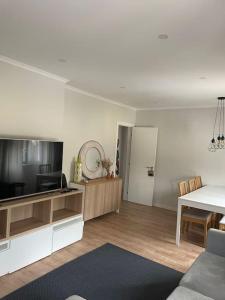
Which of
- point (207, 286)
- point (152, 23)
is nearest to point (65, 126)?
point (152, 23)

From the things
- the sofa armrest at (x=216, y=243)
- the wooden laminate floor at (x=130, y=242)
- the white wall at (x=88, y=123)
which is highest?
the white wall at (x=88, y=123)

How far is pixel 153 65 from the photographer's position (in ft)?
8.86

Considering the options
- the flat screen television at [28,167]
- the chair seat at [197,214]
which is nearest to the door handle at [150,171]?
the chair seat at [197,214]

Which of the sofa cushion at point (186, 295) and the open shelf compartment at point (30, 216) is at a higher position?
the open shelf compartment at point (30, 216)

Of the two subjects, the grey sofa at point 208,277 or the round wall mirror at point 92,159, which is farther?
the round wall mirror at point 92,159

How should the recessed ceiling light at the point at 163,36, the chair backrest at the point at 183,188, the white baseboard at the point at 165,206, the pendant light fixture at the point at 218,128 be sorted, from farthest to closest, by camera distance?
the white baseboard at the point at 165,206 → the pendant light fixture at the point at 218,128 → the chair backrest at the point at 183,188 → the recessed ceiling light at the point at 163,36

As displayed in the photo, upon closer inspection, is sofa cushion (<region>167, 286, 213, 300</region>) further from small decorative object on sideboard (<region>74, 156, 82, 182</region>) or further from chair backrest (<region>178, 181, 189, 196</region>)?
small decorative object on sideboard (<region>74, 156, 82, 182</region>)

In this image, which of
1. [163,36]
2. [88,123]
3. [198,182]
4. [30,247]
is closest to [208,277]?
[30,247]

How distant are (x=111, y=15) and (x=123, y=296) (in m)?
2.56

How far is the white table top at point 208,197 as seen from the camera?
3.42m

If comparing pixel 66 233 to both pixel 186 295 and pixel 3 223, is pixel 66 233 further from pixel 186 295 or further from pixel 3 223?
pixel 186 295

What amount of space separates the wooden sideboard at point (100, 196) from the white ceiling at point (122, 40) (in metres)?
1.81

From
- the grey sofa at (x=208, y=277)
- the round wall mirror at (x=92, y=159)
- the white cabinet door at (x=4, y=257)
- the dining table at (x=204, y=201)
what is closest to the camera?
the grey sofa at (x=208, y=277)

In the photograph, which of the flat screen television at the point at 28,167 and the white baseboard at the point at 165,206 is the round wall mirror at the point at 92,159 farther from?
the white baseboard at the point at 165,206
